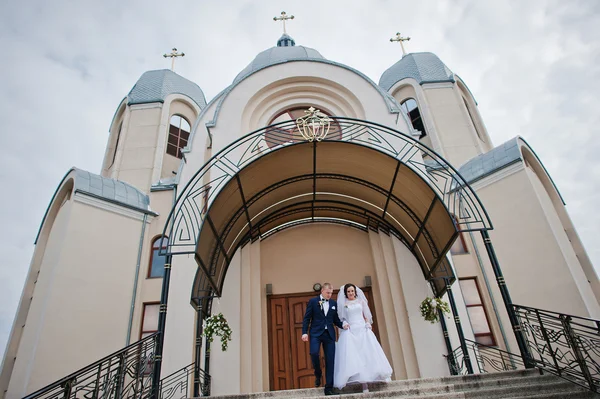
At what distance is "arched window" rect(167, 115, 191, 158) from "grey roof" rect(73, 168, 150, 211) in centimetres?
300

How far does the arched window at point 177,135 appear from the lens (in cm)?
1430

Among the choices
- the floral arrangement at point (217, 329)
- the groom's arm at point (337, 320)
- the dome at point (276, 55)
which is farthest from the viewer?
the dome at point (276, 55)

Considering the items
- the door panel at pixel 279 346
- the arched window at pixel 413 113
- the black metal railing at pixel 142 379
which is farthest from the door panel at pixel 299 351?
the arched window at pixel 413 113

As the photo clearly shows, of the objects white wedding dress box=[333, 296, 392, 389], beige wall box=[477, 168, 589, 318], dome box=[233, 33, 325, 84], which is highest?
dome box=[233, 33, 325, 84]

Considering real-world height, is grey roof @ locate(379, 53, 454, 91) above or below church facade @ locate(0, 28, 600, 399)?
above

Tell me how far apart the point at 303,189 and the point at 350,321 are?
3.80 meters

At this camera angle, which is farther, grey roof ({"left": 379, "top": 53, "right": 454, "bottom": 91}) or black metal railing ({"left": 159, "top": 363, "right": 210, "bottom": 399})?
grey roof ({"left": 379, "top": 53, "right": 454, "bottom": 91})

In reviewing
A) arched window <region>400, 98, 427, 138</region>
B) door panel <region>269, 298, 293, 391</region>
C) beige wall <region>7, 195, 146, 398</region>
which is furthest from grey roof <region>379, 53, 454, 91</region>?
beige wall <region>7, 195, 146, 398</region>

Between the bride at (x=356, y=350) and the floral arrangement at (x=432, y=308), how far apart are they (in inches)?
107

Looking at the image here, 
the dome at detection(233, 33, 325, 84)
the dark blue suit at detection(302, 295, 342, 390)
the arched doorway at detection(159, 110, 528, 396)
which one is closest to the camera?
the dark blue suit at detection(302, 295, 342, 390)

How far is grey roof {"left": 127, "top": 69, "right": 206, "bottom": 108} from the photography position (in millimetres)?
15172

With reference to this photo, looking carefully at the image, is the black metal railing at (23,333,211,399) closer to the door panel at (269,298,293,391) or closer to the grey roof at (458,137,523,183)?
the door panel at (269,298,293,391)

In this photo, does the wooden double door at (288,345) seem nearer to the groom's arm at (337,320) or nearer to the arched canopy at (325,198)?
the arched canopy at (325,198)

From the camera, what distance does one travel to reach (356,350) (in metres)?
5.87
